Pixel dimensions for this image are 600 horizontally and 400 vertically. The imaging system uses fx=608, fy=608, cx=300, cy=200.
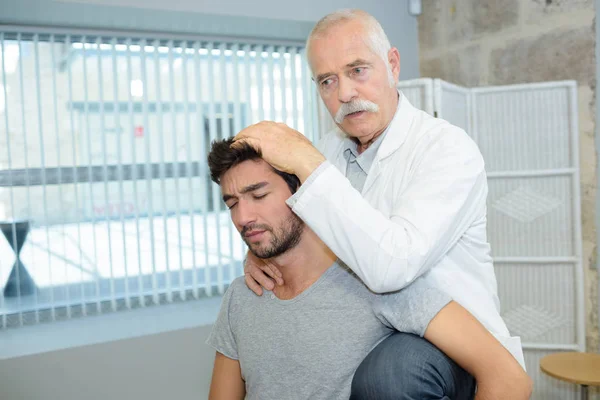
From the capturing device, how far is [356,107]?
142 centimetres

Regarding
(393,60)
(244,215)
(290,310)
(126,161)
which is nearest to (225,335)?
(290,310)

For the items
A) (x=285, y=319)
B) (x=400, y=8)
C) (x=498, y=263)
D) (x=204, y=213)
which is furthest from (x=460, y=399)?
(x=400, y=8)

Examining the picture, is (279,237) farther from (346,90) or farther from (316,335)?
(346,90)

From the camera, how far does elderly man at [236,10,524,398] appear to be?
1.10m

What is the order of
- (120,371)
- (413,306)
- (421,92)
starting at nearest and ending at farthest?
1. (413,306)
2. (421,92)
3. (120,371)

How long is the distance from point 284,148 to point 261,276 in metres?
0.40

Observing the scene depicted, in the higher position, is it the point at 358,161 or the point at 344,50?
the point at 344,50

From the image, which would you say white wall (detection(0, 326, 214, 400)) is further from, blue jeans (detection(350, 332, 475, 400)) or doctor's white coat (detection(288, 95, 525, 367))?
blue jeans (detection(350, 332, 475, 400))

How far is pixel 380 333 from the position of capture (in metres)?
1.32

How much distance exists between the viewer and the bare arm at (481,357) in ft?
3.61

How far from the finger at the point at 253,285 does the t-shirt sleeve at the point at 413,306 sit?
0.33 metres

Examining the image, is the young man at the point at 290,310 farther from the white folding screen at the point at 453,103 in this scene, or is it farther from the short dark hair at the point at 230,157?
the white folding screen at the point at 453,103

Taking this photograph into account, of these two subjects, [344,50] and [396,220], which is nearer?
[396,220]

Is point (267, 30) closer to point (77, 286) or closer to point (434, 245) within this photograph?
point (77, 286)
